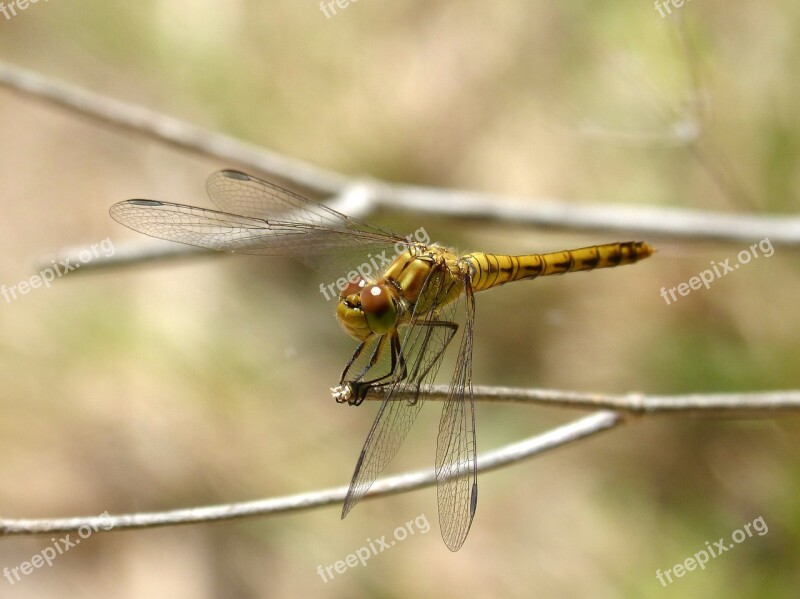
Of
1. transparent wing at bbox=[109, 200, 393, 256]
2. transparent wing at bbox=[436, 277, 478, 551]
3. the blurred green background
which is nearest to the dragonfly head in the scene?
transparent wing at bbox=[436, 277, 478, 551]

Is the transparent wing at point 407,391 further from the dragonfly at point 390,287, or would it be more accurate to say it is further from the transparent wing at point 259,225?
the transparent wing at point 259,225

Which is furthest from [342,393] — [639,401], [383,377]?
[639,401]

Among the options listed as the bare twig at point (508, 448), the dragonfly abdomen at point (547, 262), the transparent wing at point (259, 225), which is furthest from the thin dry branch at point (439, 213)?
the dragonfly abdomen at point (547, 262)

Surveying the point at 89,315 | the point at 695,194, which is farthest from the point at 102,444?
the point at 695,194

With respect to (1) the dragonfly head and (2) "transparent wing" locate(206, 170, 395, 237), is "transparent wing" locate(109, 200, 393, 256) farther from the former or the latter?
(1) the dragonfly head

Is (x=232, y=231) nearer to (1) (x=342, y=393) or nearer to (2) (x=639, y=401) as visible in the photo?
(1) (x=342, y=393)

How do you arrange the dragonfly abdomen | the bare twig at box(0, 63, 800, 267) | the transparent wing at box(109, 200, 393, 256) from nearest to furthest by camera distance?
the transparent wing at box(109, 200, 393, 256)
the dragonfly abdomen
the bare twig at box(0, 63, 800, 267)
